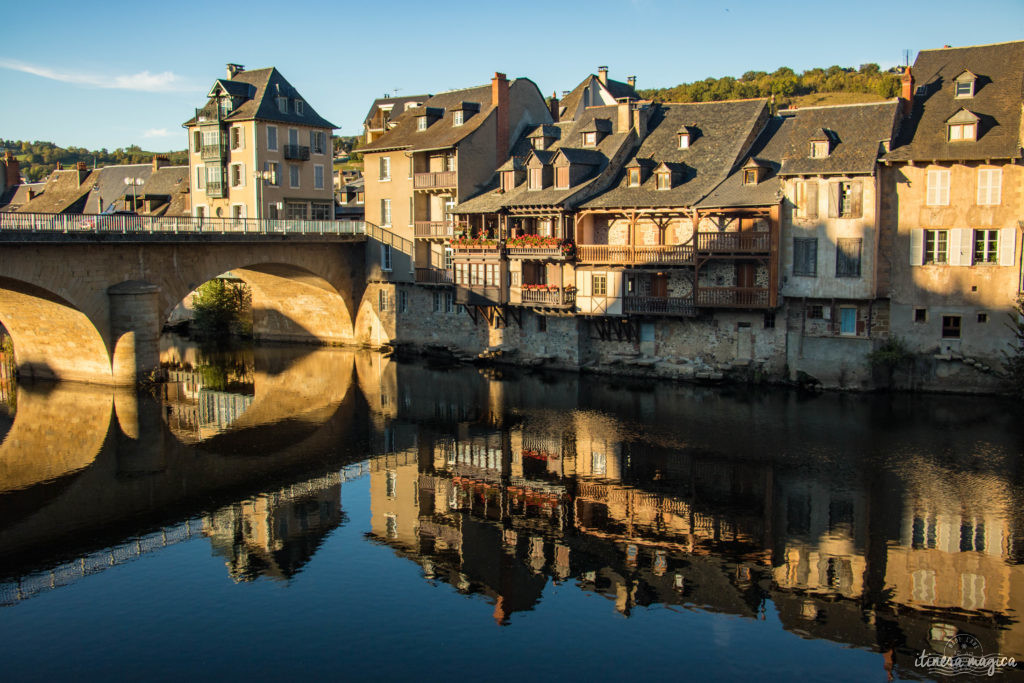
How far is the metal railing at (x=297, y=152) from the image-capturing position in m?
63.4

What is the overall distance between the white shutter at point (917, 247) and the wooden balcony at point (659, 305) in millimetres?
10388

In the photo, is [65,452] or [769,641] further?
Result: [65,452]

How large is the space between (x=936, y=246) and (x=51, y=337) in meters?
44.2

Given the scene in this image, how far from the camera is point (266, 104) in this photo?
62.4 metres

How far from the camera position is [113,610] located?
21062mm

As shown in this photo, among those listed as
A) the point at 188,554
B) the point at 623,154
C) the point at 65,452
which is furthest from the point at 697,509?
the point at 623,154

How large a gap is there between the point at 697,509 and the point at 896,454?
908cm

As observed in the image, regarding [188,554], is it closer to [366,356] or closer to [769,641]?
[769,641]

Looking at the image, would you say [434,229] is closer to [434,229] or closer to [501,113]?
[434,229]

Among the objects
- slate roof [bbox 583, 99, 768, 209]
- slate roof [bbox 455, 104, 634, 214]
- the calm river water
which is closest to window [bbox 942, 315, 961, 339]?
the calm river water

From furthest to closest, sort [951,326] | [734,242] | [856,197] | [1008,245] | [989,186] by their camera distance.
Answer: [734,242], [856,197], [951,326], [989,186], [1008,245]

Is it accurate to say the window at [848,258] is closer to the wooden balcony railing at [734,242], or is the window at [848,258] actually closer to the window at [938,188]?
the wooden balcony railing at [734,242]

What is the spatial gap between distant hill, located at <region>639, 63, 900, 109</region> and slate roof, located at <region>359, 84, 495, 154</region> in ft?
158

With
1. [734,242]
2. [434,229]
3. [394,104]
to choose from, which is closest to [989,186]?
[734,242]
